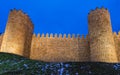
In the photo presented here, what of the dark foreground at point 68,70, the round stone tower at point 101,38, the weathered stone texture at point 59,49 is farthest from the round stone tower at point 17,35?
the dark foreground at point 68,70

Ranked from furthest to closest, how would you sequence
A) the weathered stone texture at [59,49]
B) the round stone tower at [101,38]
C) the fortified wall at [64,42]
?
1. the weathered stone texture at [59,49]
2. the fortified wall at [64,42]
3. the round stone tower at [101,38]

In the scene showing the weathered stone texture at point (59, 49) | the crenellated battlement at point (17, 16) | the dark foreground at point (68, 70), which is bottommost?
the dark foreground at point (68, 70)

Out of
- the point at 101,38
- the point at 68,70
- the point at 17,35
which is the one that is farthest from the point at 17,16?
the point at 68,70

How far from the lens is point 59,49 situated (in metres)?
19.9

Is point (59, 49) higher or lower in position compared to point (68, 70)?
higher

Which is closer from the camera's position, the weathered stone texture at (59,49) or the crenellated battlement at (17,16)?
the crenellated battlement at (17,16)

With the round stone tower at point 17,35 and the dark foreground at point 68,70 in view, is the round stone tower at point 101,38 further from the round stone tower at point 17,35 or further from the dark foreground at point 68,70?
the dark foreground at point 68,70

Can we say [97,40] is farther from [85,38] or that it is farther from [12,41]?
[12,41]

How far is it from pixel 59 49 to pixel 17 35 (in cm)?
433

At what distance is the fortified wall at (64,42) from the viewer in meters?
17.4

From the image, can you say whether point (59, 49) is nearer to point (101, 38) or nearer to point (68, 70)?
point (101, 38)

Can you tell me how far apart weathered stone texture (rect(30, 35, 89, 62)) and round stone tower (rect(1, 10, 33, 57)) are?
0.98 m

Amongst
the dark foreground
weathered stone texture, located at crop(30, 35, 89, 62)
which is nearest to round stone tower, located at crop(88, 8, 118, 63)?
weathered stone texture, located at crop(30, 35, 89, 62)

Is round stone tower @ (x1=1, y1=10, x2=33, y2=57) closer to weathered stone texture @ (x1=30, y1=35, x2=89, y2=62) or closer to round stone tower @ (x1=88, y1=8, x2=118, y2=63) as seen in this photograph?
weathered stone texture @ (x1=30, y1=35, x2=89, y2=62)
